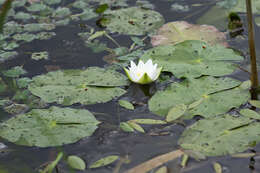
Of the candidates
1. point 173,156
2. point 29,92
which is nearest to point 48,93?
point 29,92

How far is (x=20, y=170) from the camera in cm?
184

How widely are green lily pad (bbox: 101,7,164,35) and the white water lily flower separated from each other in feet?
2.48

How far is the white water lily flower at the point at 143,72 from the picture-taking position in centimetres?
239

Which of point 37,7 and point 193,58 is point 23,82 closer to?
point 193,58

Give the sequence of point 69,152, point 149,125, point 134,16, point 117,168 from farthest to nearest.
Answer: point 134,16, point 149,125, point 69,152, point 117,168

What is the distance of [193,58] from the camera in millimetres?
2549

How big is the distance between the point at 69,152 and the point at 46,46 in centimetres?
140

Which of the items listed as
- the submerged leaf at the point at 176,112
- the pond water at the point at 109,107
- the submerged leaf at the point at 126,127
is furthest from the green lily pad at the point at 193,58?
the submerged leaf at the point at 126,127

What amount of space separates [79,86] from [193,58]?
845mm

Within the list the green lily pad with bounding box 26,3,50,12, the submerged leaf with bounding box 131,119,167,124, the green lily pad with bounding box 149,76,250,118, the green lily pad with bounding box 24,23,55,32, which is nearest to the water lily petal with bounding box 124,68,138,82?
the green lily pad with bounding box 149,76,250,118

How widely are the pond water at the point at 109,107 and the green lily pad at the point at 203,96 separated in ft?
0.18

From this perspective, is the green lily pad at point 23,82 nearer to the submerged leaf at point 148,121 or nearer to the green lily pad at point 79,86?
the green lily pad at point 79,86

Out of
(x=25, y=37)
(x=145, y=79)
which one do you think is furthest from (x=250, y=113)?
(x=25, y=37)

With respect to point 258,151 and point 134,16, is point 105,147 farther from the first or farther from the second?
point 134,16
